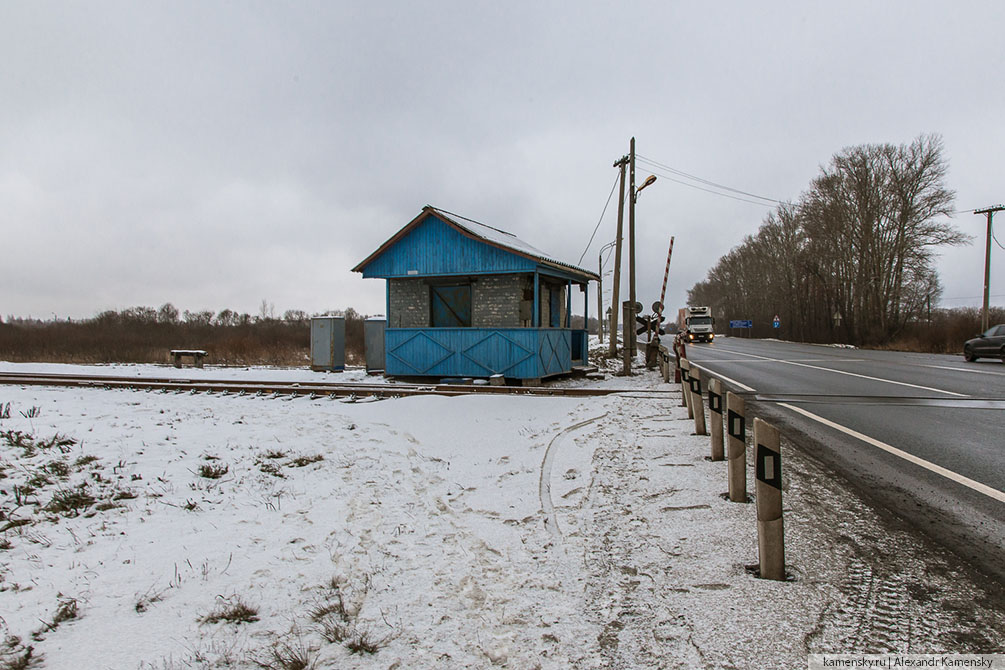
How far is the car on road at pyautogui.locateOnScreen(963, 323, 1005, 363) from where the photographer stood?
58.2 feet

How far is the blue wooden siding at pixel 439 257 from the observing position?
1322cm

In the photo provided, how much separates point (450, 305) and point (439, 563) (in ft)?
39.0

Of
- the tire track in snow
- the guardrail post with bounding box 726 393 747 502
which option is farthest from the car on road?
Result: the guardrail post with bounding box 726 393 747 502

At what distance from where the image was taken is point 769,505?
2.70 metres

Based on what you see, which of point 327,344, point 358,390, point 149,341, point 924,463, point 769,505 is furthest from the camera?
point 149,341

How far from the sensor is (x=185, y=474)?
5043 mm

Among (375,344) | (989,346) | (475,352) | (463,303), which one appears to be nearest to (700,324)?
(989,346)

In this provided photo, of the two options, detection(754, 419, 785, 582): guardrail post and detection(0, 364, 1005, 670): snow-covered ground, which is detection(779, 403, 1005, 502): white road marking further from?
detection(754, 419, 785, 582): guardrail post

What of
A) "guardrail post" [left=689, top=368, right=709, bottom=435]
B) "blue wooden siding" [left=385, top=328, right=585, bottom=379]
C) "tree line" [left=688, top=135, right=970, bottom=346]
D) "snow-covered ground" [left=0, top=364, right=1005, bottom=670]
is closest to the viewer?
"snow-covered ground" [left=0, top=364, right=1005, bottom=670]

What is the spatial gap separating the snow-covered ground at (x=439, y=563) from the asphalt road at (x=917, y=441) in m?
0.35

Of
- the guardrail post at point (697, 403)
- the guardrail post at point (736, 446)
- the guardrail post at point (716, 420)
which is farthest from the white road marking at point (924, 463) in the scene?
the guardrail post at point (736, 446)

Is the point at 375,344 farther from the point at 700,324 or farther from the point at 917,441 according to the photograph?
the point at 700,324

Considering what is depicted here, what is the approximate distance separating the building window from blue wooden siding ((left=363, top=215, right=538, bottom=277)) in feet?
3.32

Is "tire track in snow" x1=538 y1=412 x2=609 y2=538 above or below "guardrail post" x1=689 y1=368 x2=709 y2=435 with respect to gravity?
below
